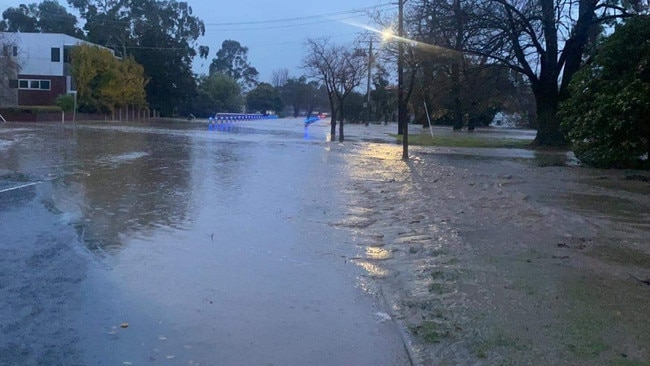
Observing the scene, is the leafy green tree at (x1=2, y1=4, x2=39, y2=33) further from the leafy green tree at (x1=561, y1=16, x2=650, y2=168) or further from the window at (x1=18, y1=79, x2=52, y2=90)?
the leafy green tree at (x1=561, y1=16, x2=650, y2=168)

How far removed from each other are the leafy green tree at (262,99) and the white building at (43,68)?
65877mm

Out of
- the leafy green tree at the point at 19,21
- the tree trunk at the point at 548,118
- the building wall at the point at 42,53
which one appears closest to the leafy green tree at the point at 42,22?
the leafy green tree at the point at 19,21

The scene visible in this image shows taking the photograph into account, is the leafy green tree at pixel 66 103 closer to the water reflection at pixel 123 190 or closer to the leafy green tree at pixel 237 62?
the water reflection at pixel 123 190

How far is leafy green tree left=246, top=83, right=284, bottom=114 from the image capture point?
441ft

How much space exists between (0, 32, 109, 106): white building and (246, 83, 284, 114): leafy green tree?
2594 inches

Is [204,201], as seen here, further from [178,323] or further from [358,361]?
[358,361]

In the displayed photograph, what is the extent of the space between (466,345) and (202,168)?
1561cm

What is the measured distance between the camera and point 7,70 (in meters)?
58.6

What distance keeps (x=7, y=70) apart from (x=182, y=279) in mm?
58275

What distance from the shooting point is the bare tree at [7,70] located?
57.9m

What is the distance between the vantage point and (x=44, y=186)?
1488 cm

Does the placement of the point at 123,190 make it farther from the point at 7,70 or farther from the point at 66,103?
the point at 66,103

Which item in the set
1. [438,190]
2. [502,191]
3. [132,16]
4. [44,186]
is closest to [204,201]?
[44,186]

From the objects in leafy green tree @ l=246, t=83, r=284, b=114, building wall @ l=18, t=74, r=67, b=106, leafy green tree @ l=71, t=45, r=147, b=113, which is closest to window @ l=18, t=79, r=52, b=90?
building wall @ l=18, t=74, r=67, b=106
